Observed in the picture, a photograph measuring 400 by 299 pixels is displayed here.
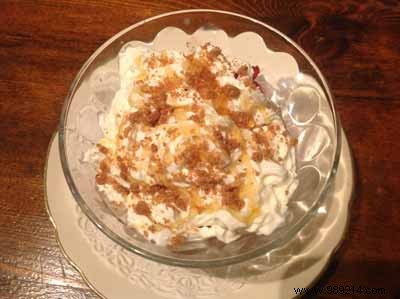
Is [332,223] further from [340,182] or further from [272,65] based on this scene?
[272,65]

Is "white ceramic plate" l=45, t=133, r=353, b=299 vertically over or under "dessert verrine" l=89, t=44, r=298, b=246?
under

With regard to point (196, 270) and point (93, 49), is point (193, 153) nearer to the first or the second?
point (196, 270)

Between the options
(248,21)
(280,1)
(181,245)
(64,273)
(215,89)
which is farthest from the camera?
(280,1)

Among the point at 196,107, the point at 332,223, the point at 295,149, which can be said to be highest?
the point at 196,107

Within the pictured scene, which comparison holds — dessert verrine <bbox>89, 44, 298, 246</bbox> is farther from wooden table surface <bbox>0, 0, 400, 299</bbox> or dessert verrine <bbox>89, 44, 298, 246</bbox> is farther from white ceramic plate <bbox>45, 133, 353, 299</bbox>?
wooden table surface <bbox>0, 0, 400, 299</bbox>

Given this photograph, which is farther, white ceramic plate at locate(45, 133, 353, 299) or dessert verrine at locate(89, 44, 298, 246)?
white ceramic plate at locate(45, 133, 353, 299)

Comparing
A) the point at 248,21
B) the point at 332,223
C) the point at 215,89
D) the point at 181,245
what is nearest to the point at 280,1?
the point at 248,21

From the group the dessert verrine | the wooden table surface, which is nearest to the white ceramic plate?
the wooden table surface
